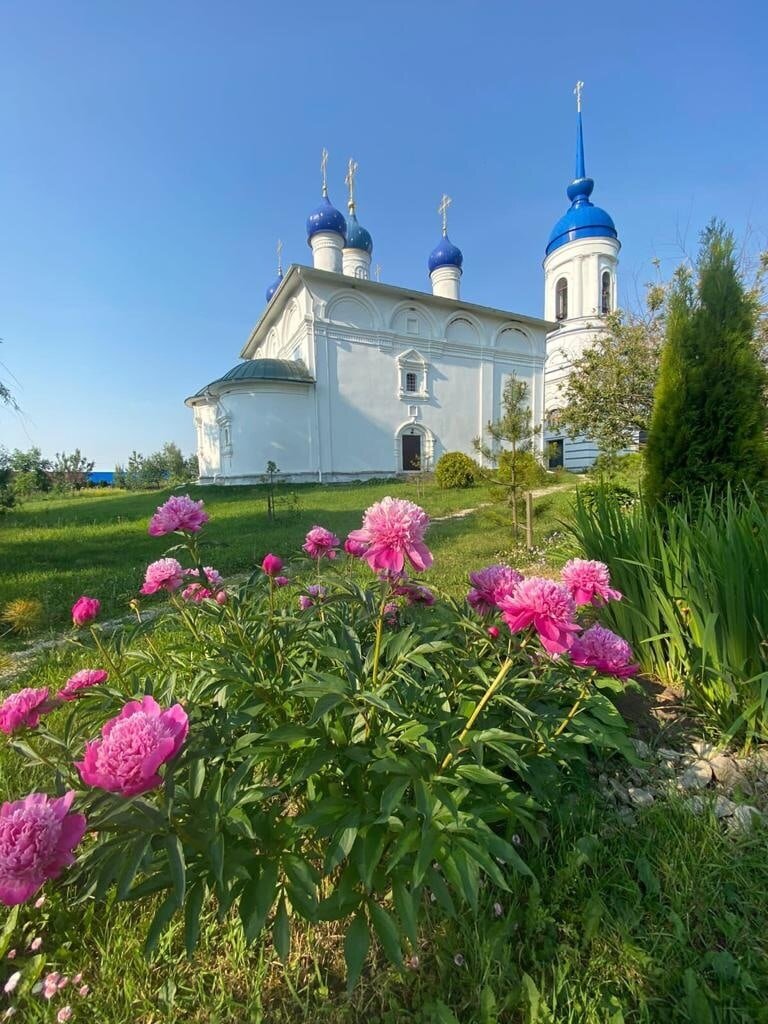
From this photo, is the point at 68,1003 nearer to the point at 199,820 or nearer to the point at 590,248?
the point at 199,820

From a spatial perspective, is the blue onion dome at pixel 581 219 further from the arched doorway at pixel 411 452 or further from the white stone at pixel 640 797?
the white stone at pixel 640 797

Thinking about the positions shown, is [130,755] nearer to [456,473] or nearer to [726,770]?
[726,770]

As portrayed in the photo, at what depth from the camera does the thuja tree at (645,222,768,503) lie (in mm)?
3217

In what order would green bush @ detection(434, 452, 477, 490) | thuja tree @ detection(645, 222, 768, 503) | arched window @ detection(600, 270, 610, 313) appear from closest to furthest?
1. thuja tree @ detection(645, 222, 768, 503)
2. green bush @ detection(434, 452, 477, 490)
3. arched window @ detection(600, 270, 610, 313)

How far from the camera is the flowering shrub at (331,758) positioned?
86 centimetres

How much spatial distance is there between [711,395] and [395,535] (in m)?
3.43

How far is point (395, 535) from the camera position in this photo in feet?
3.59

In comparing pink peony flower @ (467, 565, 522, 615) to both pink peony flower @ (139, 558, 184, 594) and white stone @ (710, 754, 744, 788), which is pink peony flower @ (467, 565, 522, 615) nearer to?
pink peony flower @ (139, 558, 184, 594)

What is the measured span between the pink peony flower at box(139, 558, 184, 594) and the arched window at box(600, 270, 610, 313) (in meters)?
26.4

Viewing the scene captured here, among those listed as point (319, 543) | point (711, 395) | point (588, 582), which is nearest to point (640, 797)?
point (588, 582)

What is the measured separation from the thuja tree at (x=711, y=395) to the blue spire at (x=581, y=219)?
23.7 m

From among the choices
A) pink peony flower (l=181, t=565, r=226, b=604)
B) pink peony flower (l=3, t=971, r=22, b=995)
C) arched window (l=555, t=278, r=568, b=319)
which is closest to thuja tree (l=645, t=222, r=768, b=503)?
pink peony flower (l=181, t=565, r=226, b=604)

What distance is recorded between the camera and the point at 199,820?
3.15 feet

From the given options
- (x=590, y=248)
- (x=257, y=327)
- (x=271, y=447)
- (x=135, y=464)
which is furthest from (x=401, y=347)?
(x=135, y=464)
